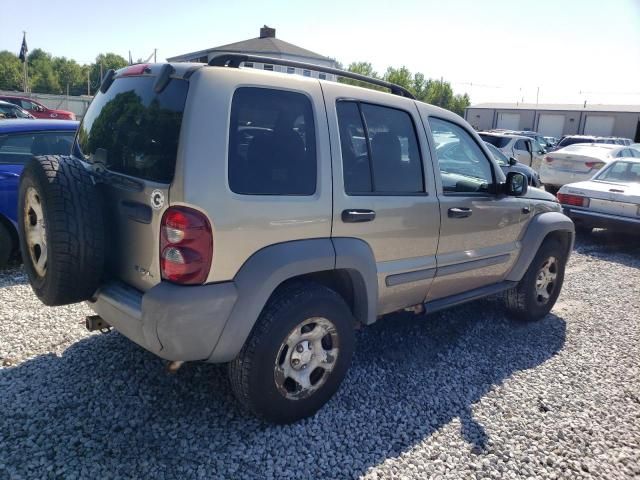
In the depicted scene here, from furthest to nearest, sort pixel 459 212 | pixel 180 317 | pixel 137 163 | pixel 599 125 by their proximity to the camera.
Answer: pixel 599 125
pixel 459 212
pixel 137 163
pixel 180 317

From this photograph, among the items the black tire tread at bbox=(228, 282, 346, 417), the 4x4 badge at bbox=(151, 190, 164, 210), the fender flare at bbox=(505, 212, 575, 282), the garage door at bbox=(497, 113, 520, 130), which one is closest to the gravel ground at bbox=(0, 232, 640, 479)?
the black tire tread at bbox=(228, 282, 346, 417)

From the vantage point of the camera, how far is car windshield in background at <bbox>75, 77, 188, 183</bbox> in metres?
2.55

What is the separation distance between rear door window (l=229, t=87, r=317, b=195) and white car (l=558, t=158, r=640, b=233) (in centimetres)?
726

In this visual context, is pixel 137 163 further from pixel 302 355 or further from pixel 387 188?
pixel 387 188

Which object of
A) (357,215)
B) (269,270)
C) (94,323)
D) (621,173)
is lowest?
(94,323)

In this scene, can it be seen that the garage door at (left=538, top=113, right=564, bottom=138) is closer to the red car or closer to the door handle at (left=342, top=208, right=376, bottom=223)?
the red car

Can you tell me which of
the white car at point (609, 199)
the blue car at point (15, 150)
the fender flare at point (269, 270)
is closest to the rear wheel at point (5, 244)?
the blue car at point (15, 150)

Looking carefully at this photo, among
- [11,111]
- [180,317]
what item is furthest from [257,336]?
[11,111]

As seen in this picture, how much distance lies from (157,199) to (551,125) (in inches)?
2217

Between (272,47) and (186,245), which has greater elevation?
(272,47)

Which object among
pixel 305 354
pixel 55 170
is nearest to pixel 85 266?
pixel 55 170

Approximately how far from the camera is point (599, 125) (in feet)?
159

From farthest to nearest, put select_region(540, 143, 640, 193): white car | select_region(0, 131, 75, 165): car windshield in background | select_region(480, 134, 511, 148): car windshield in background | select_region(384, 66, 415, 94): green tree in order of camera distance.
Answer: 1. select_region(384, 66, 415, 94): green tree
2. select_region(480, 134, 511, 148): car windshield in background
3. select_region(540, 143, 640, 193): white car
4. select_region(0, 131, 75, 165): car windshield in background

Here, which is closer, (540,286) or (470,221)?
(470,221)
